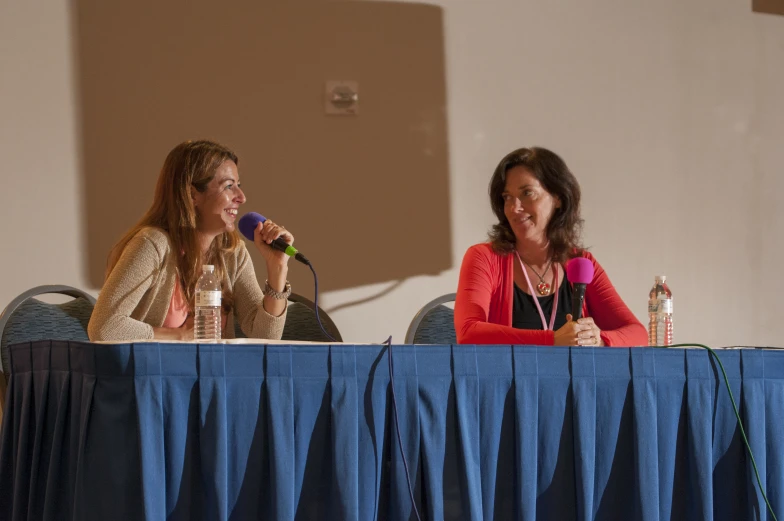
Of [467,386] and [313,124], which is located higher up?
[313,124]

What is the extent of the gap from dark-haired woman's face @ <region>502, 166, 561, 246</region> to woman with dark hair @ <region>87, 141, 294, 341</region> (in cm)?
72

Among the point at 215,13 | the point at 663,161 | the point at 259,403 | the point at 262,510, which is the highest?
the point at 215,13

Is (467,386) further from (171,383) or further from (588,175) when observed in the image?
(588,175)

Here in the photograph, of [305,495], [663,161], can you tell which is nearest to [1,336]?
[305,495]

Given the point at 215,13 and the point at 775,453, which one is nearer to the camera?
the point at 775,453

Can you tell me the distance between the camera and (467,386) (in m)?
1.72

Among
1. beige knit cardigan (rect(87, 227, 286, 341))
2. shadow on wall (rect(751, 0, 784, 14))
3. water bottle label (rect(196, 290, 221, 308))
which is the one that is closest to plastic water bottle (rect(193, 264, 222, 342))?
water bottle label (rect(196, 290, 221, 308))

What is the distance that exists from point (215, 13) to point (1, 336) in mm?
1604

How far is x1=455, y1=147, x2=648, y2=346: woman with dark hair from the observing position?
2611mm

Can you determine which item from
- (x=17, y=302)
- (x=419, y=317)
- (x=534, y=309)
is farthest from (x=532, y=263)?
(x=17, y=302)

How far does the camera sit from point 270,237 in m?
2.42

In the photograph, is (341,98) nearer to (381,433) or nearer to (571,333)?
(571,333)

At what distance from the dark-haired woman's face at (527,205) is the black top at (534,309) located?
19 centimetres

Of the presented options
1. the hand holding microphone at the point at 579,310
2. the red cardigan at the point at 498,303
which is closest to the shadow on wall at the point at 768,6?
A: the red cardigan at the point at 498,303
